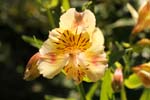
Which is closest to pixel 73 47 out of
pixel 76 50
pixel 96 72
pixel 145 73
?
pixel 76 50

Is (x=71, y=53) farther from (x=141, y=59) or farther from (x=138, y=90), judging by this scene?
(x=138, y=90)

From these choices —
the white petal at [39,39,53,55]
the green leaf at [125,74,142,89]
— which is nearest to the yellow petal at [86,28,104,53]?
the white petal at [39,39,53,55]

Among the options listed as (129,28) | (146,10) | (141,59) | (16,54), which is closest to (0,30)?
(16,54)

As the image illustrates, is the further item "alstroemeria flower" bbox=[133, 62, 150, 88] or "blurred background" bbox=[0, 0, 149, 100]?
"blurred background" bbox=[0, 0, 149, 100]

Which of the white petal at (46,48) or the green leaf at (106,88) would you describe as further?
the green leaf at (106,88)

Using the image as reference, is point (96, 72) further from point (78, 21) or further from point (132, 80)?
point (132, 80)

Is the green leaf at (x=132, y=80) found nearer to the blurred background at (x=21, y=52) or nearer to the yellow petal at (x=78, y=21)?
the yellow petal at (x=78, y=21)

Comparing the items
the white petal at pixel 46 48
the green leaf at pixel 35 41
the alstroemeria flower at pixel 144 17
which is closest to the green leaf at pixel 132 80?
the alstroemeria flower at pixel 144 17

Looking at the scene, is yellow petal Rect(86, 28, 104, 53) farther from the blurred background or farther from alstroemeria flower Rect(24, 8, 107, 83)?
the blurred background
